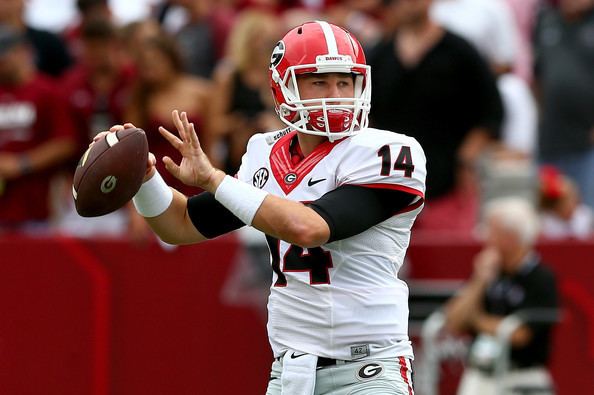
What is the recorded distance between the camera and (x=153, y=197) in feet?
15.7

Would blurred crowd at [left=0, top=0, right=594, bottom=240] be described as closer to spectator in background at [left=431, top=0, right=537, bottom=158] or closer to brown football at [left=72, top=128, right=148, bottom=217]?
spectator in background at [left=431, top=0, right=537, bottom=158]

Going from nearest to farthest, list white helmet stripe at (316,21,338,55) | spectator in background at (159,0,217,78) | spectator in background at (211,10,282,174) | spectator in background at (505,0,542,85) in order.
Result: white helmet stripe at (316,21,338,55) < spectator in background at (211,10,282,174) < spectator in background at (159,0,217,78) < spectator in background at (505,0,542,85)

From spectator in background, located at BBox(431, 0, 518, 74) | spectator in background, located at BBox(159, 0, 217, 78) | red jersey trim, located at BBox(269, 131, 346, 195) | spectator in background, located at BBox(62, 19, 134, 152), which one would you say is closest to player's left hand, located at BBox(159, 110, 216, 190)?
red jersey trim, located at BBox(269, 131, 346, 195)

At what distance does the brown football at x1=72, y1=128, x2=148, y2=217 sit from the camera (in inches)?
174

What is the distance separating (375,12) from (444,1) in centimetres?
76

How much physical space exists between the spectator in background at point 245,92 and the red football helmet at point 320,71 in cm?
391

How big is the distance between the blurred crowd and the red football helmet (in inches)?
139

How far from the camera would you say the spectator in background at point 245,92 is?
28.3 feet

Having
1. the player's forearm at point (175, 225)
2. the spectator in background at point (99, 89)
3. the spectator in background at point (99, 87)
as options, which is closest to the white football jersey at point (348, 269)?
the player's forearm at point (175, 225)

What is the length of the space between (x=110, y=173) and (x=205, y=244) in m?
3.87

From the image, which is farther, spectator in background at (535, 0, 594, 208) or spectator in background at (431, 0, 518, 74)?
spectator in background at (431, 0, 518, 74)

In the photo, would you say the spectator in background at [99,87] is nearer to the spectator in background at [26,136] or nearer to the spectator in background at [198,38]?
the spectator in background at [26,136]

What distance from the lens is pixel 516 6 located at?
10.6m

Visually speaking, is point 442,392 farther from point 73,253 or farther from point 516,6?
point 516,6
